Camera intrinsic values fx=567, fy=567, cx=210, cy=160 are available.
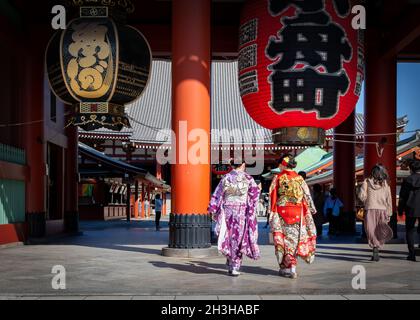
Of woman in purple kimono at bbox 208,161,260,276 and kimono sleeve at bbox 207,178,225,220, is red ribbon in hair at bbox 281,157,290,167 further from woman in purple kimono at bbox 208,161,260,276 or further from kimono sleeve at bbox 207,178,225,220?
kimono sleeve at bbox 207,178,225,220

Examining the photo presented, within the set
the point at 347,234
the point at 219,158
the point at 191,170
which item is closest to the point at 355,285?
the point at 191,170

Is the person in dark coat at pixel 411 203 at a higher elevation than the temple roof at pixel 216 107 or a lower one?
lower

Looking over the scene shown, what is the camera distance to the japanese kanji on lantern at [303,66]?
9.38 m

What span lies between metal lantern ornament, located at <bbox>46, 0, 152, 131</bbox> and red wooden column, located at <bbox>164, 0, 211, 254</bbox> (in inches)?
38.8

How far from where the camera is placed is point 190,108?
1048 centimetres

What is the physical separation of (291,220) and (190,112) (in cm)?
339

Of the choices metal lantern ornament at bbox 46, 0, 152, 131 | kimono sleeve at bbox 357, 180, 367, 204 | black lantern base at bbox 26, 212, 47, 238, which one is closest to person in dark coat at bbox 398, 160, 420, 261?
kimono sleeve at bbox 357, 180, 367, 204

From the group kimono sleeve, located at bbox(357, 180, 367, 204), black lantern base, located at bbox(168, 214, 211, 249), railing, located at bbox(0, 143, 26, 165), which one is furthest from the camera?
railing, located at bbox(0, 143, 26, 165)

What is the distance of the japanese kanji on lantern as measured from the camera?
369 inches

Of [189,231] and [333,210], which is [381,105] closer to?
[333,210]

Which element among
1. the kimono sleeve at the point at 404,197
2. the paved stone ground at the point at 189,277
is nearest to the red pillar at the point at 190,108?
the paved stone ground at the point at 189,277

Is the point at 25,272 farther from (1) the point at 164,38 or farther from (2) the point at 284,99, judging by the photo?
(1) the point at 164,38

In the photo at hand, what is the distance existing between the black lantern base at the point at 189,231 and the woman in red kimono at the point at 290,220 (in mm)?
2653

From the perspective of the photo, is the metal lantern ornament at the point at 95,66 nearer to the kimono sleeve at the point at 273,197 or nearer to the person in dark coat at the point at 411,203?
the kimono sleeve at the point at 273,197
